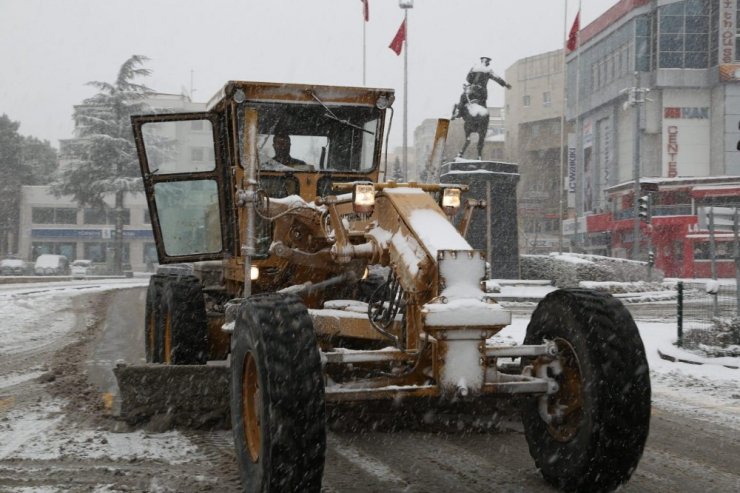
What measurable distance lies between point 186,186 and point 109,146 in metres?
54.0

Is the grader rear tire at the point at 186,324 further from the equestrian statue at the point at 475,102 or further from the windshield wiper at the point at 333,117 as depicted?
the equestrian statue at the point at 475,102

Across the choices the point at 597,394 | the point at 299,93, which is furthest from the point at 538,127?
the point at 597,394

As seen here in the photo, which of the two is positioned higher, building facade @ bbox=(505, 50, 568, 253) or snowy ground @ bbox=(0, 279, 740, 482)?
building facade @ bbox=(505, 50, 568, 253)

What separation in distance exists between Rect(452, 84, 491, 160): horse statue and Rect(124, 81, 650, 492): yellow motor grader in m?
18.4

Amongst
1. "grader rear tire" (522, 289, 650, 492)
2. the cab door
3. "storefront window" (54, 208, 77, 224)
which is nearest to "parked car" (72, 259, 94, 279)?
"storefront window" (54, 208, 77, 224)

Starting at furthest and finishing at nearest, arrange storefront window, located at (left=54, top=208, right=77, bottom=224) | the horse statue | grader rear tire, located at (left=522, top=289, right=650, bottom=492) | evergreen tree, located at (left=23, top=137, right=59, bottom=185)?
evergreen tree, located at (left=23, top=137, right=59, bottom=185), storefront window, located at (left=54, top=208, right=77, bottom=224), the horse statue, grader rear tire, located at (left=522, top=289, right=650, bottom=492)

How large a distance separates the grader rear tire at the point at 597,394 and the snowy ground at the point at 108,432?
105 inches

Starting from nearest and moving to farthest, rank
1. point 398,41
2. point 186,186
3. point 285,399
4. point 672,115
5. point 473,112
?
point 285,399
point 186,186
point 473,112
point 398,41
point 672,115

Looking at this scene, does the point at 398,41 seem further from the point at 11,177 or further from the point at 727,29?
the point at 11,177

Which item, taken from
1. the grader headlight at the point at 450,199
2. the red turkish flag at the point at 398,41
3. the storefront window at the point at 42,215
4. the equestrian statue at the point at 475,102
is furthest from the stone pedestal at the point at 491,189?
the storefront window at the point at 42,215

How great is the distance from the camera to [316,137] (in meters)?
8.36

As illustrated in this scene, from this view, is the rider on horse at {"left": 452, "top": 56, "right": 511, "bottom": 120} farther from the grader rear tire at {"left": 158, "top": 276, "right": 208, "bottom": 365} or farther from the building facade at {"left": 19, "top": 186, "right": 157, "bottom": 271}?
the building facade at {"left": 19, "top": 186, "right": 157, "bottom": 271}

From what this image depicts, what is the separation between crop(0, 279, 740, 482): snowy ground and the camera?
6504mm

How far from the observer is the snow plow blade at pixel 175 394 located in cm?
691
